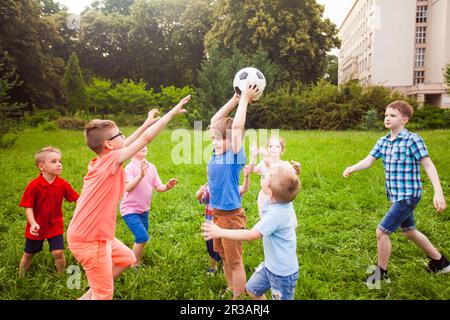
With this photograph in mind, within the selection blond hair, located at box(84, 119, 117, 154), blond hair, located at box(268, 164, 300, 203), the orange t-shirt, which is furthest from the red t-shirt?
blond hair, located at box(268, 164, 300, 203)

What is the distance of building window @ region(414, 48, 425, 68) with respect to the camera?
130 feet

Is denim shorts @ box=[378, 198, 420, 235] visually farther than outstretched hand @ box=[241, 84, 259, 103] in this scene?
Yes

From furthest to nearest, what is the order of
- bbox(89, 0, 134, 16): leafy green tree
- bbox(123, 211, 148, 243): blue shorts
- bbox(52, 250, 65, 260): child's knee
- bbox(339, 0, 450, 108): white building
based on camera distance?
bbox(89, 0, 134, 16): leafy green tree, bbox(339, 0, 450, 108): white building, bbox(123, 211, 148, 243): blue shorts, bbox(52, 250, 65, 260): child's knee

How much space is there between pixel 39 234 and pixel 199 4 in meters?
34.7

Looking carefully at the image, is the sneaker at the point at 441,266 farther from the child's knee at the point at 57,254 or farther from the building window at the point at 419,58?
the building window at the point at 419,58

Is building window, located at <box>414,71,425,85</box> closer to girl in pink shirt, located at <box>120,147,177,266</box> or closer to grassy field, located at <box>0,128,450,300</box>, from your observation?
grassy field, located at <box>0,128,450,300</box>

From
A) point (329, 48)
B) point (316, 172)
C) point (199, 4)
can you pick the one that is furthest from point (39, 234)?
point (199, 4)

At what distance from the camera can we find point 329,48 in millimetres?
29109

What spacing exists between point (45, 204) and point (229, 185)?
1.94 metres

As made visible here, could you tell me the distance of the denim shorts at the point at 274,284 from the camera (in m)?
2.63

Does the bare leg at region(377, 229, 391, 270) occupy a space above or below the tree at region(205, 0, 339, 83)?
below

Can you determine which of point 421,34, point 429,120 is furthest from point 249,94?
point 421,34

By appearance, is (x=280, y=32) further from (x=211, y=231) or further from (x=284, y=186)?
(x=211, y=231)

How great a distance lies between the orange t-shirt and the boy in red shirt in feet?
3.61
